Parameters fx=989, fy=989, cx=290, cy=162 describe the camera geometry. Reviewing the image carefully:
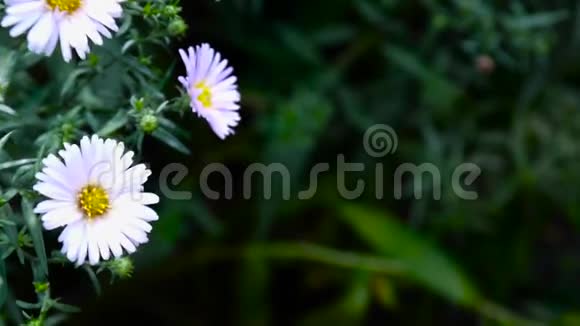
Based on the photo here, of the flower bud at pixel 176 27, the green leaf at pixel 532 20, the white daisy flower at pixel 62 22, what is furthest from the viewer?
the green leaf at pixel 532 20

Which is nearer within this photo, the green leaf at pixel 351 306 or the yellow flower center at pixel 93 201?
the yellow flower center at pixel 93 201

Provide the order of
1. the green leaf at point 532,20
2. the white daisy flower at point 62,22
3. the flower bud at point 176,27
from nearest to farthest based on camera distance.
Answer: the white daisy flower at point 62,22
the flower bud at point 176,27
the green leaf at point 532,20

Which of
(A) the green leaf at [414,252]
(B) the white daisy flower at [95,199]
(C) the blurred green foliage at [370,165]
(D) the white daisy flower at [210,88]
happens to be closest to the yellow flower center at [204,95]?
(D) the white daisy flower at [210,88]

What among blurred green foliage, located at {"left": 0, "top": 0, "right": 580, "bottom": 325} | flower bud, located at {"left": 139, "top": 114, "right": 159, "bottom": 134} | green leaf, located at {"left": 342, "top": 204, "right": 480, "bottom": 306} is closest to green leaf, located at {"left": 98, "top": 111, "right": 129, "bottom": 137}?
flower bud, located at {"left": 139, "top": 114, "right": 159, "bottom": 134}

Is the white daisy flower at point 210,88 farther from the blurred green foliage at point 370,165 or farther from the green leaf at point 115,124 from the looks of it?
the blurred green foliage at point 370,165

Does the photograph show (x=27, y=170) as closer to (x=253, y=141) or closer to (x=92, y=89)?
(x=92, y=89)

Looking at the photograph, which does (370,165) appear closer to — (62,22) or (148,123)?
(148,123)

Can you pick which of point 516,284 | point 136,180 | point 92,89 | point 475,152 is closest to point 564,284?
point 516,284
